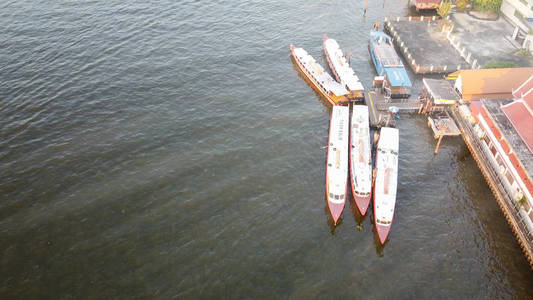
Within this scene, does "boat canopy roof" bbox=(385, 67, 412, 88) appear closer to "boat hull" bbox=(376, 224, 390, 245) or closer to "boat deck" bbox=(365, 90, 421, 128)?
"boat deck" bbox=(365, 90, 421, 128)

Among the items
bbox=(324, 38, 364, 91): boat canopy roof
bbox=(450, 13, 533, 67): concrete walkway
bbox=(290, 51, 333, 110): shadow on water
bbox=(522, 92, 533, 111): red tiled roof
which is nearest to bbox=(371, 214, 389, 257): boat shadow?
bbox=(522, 92, 533, 111): red tiled roof

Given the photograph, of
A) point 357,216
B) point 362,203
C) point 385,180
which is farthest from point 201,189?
point 385,180

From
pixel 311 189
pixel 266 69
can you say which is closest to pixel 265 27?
pixel 266 69

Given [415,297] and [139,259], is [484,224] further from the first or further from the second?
→ [139,259]

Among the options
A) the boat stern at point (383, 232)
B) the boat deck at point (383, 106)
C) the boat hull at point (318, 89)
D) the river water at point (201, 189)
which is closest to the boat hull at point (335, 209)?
the river water at point (201, 189)

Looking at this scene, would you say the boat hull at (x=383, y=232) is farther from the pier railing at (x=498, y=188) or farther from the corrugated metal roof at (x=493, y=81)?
the corrugated metal roof at (x=493, y=81)

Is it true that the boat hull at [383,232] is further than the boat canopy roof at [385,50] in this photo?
No
